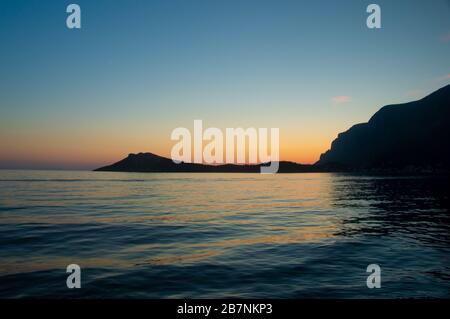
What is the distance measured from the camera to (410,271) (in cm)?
1443

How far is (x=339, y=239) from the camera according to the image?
21734mm

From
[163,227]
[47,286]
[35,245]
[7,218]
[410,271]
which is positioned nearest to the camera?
[47,286]

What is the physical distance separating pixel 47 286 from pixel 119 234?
11067 millimetres

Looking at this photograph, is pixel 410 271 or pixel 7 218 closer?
pixel 410 271
